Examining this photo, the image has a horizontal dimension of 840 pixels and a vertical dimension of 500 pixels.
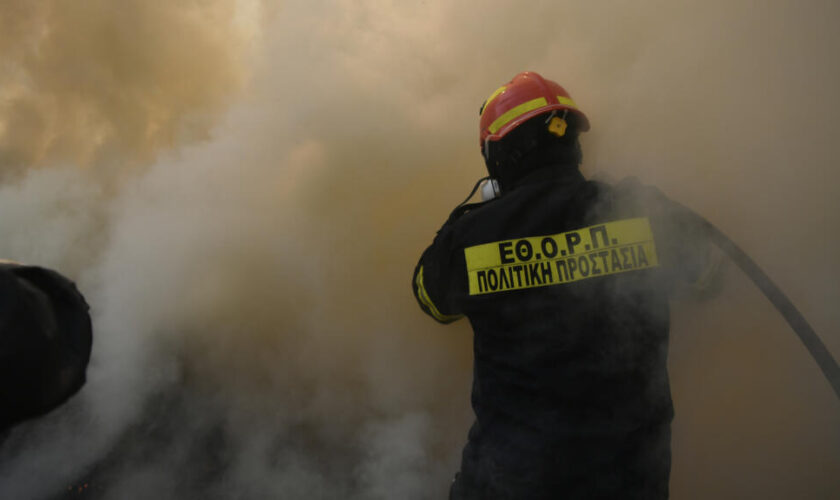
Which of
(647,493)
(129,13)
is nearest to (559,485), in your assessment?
(647,493)

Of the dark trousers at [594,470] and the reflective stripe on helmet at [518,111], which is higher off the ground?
the reflective stripe on helmet at [518,111]

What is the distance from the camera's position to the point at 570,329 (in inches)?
54.3

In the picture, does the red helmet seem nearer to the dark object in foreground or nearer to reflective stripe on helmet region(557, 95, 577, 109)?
reflective stripe on helmet region(557, 95, 577, 109)

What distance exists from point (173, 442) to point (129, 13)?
280 cm

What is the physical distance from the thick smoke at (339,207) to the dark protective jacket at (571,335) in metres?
0.69

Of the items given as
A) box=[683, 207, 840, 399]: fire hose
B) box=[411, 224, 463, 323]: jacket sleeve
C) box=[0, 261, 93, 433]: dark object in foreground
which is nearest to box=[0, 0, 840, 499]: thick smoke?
box=[683, 207, 840, 399]: fire hose

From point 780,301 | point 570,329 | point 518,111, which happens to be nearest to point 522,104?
point 518,111

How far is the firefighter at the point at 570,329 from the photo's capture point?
138 cm

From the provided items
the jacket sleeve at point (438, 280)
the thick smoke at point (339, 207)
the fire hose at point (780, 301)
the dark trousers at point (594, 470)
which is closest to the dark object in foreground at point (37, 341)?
the jacket sleeve at point (438, 280)

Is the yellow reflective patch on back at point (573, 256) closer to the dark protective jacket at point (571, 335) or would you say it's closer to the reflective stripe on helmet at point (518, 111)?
the dark protective jacket at point (571, 335)

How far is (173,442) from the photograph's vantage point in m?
2.39

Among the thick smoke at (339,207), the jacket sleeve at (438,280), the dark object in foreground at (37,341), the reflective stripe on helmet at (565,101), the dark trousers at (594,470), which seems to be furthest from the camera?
the thick smoke at (339,207)

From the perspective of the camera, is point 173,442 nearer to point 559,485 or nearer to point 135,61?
point 559,485

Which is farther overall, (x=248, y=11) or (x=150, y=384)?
(x=248, y=11)
